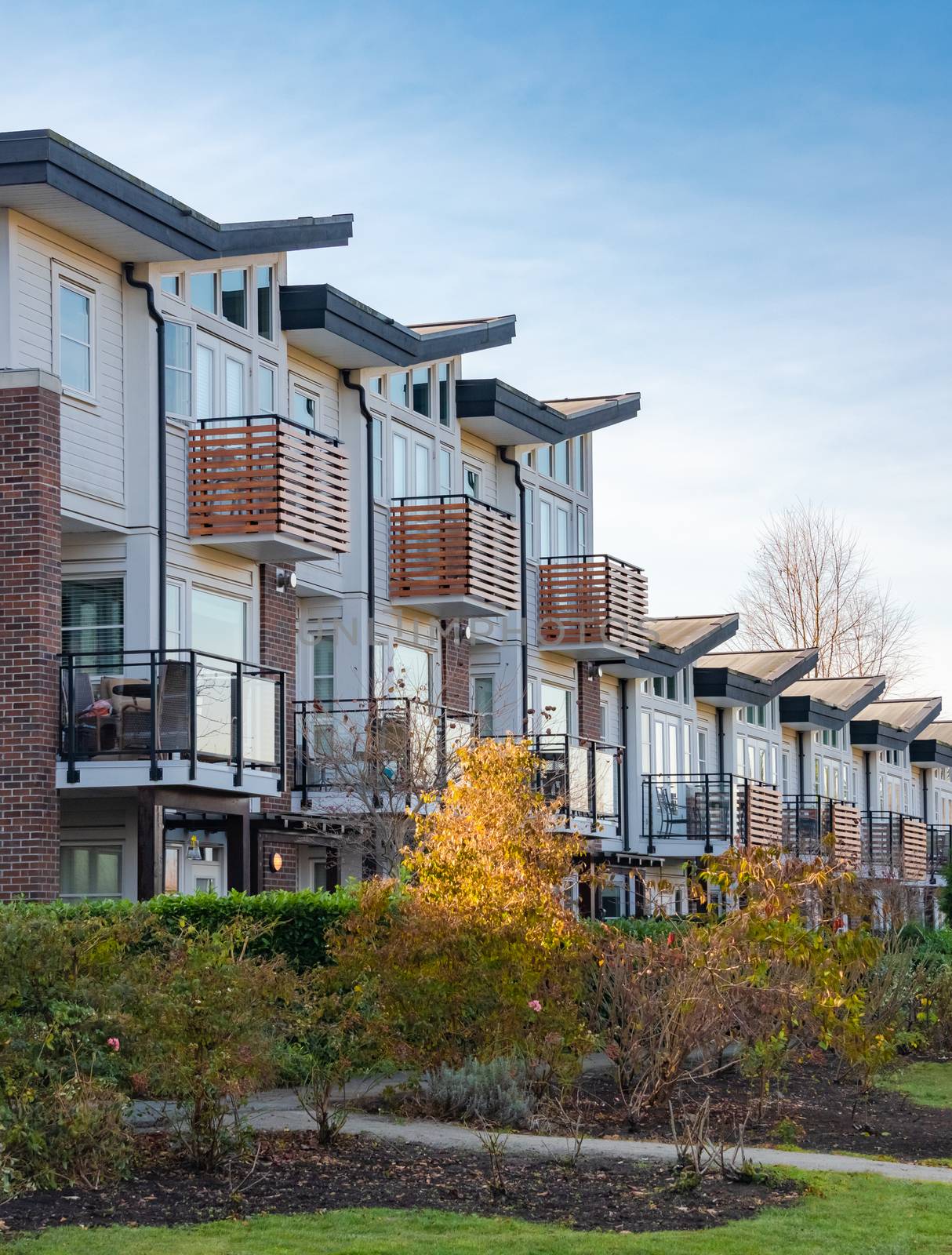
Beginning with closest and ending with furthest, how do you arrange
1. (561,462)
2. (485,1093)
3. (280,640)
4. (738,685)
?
1. (485,1093)
2. (280,640)
3. (561,462)
4. (738,685)

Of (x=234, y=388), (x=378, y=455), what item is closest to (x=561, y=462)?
(x=378, y=455)

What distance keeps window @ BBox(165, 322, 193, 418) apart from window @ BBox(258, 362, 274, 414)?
5.42 ft

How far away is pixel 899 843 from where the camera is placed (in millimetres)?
49125

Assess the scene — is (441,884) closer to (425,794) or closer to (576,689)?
(425,794)

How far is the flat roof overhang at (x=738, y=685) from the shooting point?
41.0 m

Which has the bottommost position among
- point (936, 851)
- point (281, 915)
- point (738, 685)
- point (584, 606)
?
point (281, 915)

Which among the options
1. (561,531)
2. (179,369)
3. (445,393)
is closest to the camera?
(179,369)

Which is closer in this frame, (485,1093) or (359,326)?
(485,1093)

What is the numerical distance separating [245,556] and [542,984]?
9.94m

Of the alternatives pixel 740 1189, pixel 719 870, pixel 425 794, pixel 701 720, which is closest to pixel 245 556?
pixel 425 794

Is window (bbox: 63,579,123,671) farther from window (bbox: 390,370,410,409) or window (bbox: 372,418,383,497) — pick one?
window (bbox: 390,370,410,409)

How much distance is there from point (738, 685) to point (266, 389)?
2033cm

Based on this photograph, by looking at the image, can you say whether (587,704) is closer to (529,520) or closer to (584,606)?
(584,606)

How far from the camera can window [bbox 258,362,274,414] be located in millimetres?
23828
